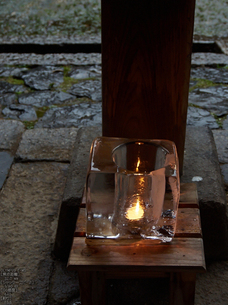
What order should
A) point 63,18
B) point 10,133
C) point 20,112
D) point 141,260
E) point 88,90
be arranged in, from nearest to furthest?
point 141,260 → point 10,133 → point 20,112 → point 88,90 → point 63,18

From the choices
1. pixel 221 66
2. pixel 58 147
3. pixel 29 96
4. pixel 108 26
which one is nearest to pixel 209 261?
pixel 108 26

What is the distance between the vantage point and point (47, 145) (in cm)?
250

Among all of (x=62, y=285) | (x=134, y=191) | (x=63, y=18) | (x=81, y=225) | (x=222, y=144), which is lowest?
(x=62, y=285)

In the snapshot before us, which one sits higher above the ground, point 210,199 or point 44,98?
point 210,199

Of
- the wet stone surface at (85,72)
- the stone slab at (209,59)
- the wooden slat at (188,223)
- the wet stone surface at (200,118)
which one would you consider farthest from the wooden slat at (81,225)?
the stone slab at (209,59)

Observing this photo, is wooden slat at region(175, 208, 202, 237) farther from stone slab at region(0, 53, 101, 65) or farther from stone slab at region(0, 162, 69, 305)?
stone slab at region(0, 53, 101, 65)

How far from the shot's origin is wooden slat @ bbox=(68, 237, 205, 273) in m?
1.08

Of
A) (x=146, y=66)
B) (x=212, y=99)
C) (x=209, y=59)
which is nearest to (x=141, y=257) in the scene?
(x=146, y=66)

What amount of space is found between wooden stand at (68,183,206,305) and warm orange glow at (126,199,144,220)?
83mm

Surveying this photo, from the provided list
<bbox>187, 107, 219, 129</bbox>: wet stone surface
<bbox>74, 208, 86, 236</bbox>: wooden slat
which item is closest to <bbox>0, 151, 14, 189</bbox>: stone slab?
<bbox>74, 208, 86, 236</bbox>: wooden slat

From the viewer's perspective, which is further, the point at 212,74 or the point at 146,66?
the point at 212,74

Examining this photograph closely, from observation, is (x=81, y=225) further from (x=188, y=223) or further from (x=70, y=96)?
(x=70, y=96)

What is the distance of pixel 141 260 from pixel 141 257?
0.5 inches

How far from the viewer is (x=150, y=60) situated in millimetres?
1370
